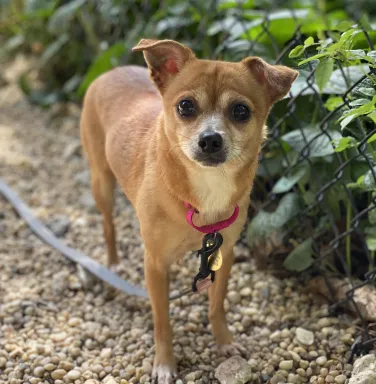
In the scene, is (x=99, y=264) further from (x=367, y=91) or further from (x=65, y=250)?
(x=367, y=91)

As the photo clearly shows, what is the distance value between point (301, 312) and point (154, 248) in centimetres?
90

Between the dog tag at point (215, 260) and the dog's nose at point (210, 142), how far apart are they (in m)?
0.46

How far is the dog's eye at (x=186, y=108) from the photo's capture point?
2047 millimetres

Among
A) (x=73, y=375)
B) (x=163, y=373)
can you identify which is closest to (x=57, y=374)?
(x=73, y=375)

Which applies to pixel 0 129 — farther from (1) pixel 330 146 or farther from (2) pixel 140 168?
(1) pixel 330 146

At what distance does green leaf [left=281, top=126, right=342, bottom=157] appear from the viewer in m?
2.46

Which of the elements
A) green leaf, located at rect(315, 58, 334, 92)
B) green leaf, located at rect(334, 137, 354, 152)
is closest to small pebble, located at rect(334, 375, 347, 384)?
green leaf, located at rect(334, 137, 354, 152)

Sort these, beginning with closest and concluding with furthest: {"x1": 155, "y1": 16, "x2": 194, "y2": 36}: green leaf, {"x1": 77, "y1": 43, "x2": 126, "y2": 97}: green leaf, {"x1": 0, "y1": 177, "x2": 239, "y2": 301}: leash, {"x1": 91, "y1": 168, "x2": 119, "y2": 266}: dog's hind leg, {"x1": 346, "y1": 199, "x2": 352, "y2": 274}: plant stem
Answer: {"x1": 0, "y1": 177, "x2": 239, "y2": 301}: leash, {"x1": 346, "y1": 199, "x2": 352, "y2": 274}: plant stem, {"x1": 91, "y1": 168, "x2": 119, "y2": 266}: dog's hind leg, {"x1": 155, "y1": 16, "x2": 194, "y2": 36}: green leaf, {"x1": 77, "y1": 43, "x2": 126, "y2": 97}: green leaf

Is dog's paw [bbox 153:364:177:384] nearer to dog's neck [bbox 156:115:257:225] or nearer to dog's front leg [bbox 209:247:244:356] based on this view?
dog's front leg [bbox 209:247:244:356]

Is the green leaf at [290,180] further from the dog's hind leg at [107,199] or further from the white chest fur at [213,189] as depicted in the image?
the dog's hind leg at [107,199]

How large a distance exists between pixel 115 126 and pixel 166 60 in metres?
0.52

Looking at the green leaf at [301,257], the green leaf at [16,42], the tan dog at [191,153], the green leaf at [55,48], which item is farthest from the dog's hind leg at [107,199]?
the green leaf at [16,42]

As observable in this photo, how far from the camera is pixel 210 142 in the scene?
1.93 m

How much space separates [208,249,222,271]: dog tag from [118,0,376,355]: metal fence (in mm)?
577
